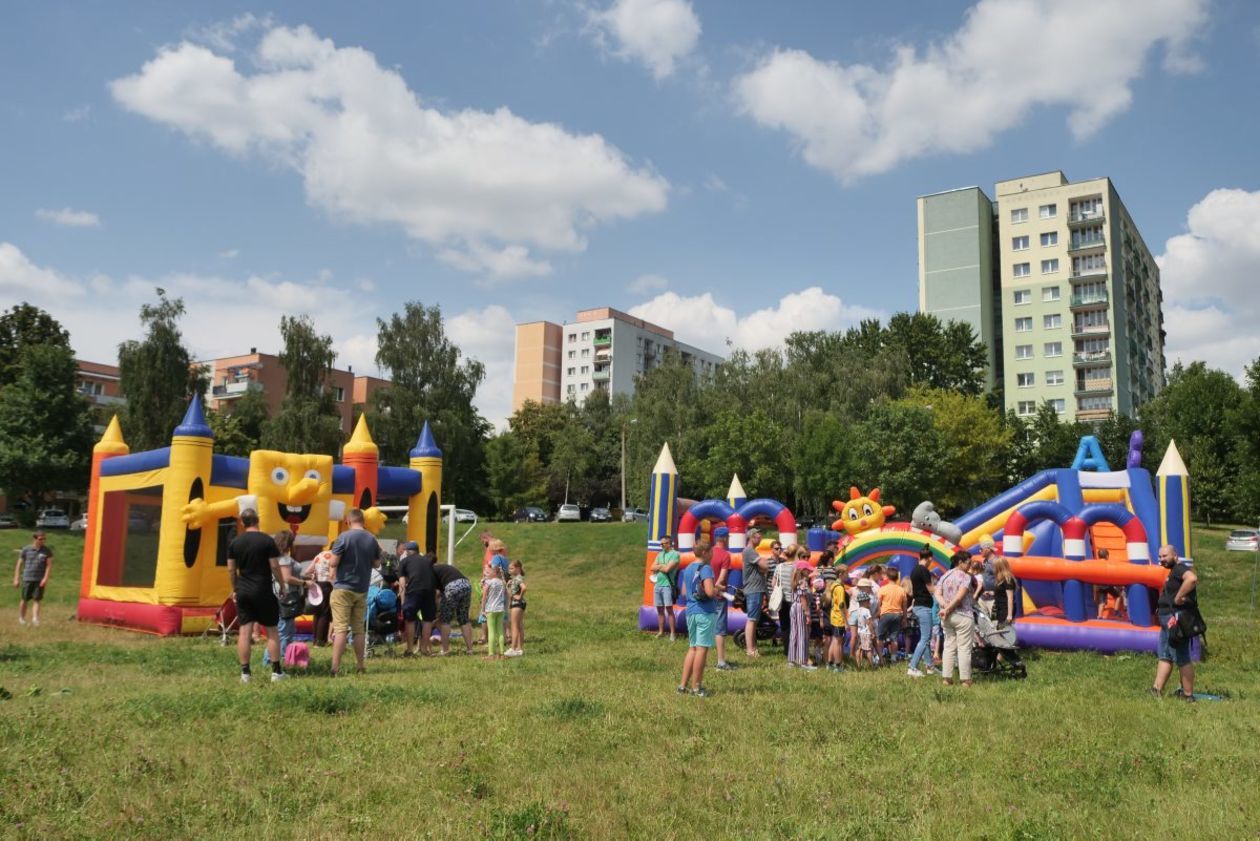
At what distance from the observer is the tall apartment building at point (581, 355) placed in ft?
313

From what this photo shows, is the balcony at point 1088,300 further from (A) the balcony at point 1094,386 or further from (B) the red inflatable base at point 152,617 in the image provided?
(B) the red inflatable base at point 152,617

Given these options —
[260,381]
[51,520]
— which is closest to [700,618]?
[51,520]

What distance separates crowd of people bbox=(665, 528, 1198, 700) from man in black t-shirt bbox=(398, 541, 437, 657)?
3.46 meters

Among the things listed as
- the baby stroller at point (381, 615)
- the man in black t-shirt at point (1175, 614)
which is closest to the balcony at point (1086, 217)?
the man in black t-shirt at point (1175, 614)

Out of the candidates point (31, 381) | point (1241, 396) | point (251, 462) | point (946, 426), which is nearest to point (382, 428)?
point (31, 381)

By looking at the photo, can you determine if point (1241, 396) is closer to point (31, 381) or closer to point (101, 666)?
point (101, 666)

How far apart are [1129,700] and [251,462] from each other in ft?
44.0

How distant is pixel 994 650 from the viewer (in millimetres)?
11203

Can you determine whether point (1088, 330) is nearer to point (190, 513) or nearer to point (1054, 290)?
point (1054, 290)

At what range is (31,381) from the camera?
42.8 meters

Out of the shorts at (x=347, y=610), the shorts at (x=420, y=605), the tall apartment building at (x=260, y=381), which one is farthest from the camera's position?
the tall apartment building at (x=260, y=381)

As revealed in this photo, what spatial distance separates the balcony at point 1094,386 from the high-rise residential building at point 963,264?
6026mm

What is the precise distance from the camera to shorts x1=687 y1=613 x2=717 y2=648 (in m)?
9.08

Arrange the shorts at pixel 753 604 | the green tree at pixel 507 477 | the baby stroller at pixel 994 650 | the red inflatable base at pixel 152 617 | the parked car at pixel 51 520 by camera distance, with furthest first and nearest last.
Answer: the green tree at pixel 507 477
the parked car at pixel 51 520
the red inflatable base at pixel 152 617
the shorts at pixel 753 604
the baby stroller at pixel 994 650
